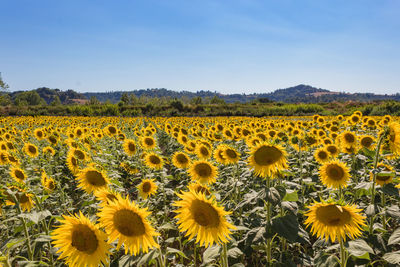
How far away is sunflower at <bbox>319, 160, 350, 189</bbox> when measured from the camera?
3.51 m

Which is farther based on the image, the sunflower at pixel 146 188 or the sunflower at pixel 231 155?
the sunflower at pixel 231 155

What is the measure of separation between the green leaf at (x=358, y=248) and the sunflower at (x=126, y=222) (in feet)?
5.67

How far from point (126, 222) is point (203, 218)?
543mm

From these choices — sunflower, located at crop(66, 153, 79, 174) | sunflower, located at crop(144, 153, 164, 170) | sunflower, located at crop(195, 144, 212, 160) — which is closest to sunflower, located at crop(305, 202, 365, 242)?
sunflower, located at crop(195, 144, 212, 160)

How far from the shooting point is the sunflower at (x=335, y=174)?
351 cm

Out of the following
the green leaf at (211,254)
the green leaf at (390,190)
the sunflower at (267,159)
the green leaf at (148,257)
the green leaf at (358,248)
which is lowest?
the green leaf at (211,254)

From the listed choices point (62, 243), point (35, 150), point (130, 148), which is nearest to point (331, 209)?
point (62, 243)

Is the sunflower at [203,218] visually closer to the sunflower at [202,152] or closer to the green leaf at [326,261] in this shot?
the green leaf at [326,261]

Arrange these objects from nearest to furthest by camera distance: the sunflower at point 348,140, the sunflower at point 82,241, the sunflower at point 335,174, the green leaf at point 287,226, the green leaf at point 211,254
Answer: the sunflower at point 82,241, the green leaf at point 211,254, the green leaf at point 287,226, the sunflower at point 335,174, the sunflower at point 348,140

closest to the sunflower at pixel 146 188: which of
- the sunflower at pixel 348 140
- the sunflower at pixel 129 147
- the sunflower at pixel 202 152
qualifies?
the sunflower at pixel 202 152

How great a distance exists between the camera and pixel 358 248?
225 cm

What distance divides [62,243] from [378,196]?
4278 millimetres

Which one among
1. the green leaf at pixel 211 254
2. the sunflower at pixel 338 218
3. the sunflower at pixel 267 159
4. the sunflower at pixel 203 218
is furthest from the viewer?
the sunflower at pixel 267 159

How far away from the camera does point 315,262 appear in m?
2.36
